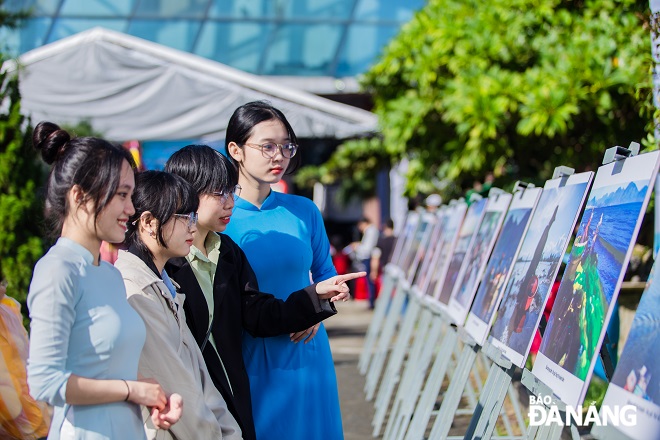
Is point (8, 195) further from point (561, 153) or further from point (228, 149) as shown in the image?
point (561, 153)

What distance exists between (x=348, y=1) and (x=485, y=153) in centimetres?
1331

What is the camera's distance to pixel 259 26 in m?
21.6

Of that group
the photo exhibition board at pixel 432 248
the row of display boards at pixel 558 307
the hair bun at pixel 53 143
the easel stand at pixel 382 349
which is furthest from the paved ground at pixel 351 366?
the hair bun at pixel 53 143

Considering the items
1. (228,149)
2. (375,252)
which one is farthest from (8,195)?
(375,252)

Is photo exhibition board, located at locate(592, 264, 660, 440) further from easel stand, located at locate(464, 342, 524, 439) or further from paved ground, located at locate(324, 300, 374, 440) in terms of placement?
paved ground, located at locate(324, 300, 374, 440)

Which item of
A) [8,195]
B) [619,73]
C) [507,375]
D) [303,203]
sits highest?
[619,73]

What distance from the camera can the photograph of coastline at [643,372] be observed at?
2.71 metres

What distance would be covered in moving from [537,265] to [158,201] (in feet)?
5.65

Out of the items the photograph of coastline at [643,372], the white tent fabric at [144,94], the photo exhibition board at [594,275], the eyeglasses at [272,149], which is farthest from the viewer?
the white tent fabric at [144,94]

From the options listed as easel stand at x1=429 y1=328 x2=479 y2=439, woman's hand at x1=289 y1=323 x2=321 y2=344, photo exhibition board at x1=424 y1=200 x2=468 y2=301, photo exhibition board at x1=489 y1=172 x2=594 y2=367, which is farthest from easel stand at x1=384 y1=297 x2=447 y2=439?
woman's hand at x1=289 y1=323 x2=321 y2=344

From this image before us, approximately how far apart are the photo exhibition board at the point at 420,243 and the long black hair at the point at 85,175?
7.47 meters

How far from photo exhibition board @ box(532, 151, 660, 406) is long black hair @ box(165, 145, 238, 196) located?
129cm

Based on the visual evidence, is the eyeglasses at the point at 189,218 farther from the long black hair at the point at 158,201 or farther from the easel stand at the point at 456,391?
the easel stand at the point at 456,391

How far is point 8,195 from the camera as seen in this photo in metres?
7.36
